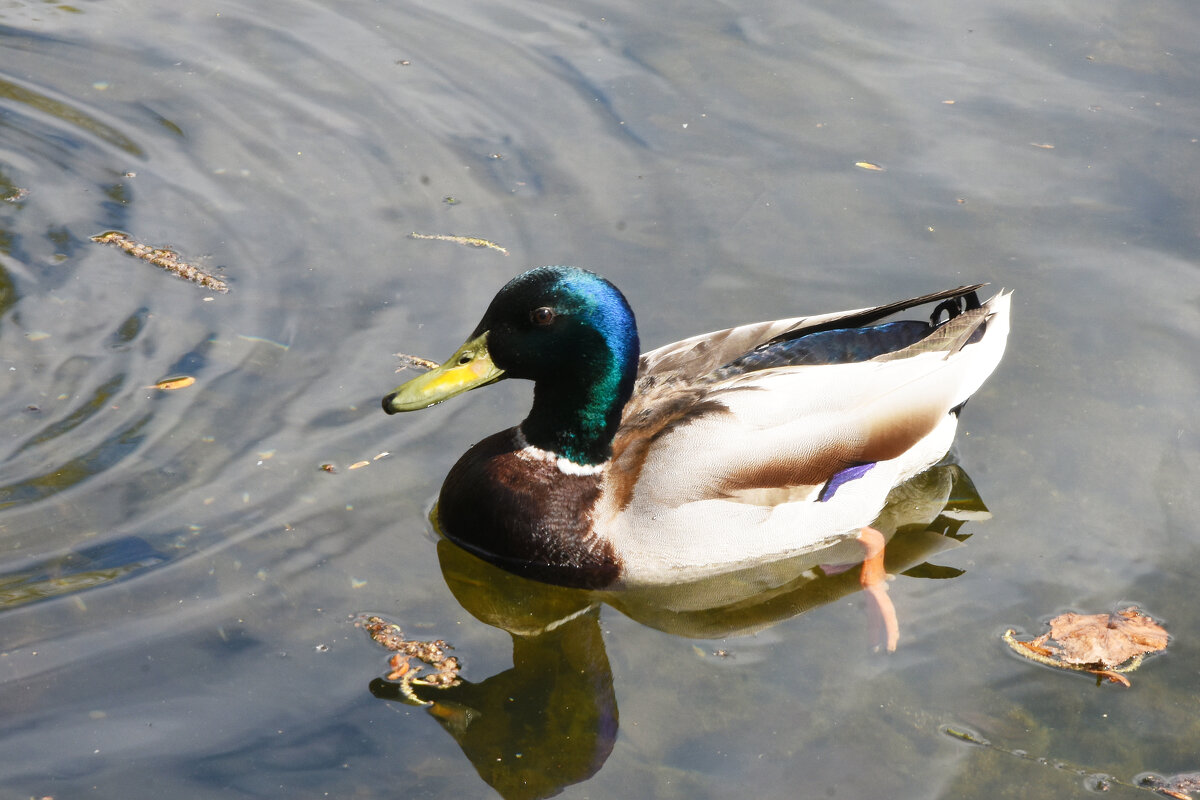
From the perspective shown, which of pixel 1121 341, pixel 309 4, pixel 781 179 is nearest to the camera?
pixel 1121 341

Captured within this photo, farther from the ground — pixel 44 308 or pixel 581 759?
pixel 44 308

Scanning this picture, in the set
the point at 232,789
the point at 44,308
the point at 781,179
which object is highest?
the point at 781,179

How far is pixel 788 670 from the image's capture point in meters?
5.01

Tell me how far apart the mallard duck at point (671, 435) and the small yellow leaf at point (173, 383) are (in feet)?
4.51

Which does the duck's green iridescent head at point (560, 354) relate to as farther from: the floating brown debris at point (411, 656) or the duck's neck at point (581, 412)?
the floating brown debris at point (411, 656)

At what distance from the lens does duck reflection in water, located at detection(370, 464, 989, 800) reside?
4.59 metres

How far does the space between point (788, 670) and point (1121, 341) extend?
2977 mm

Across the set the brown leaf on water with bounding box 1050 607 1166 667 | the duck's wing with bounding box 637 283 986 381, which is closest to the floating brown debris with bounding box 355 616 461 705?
the duck's wing with bounding box 637 283 986 381

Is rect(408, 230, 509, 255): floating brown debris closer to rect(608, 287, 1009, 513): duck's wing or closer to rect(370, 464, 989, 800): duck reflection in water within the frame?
rect(608, 287, 1009, 513): duck's wing

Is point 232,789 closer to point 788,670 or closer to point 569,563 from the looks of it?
Result: point 569,563

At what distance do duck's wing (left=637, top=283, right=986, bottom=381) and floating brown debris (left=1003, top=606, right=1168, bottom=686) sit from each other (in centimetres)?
142

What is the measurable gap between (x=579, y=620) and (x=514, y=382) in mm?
1557

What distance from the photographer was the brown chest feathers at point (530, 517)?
5.29 meters

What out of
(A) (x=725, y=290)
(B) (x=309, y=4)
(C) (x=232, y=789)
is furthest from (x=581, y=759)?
(B) (x=309, y=4)
